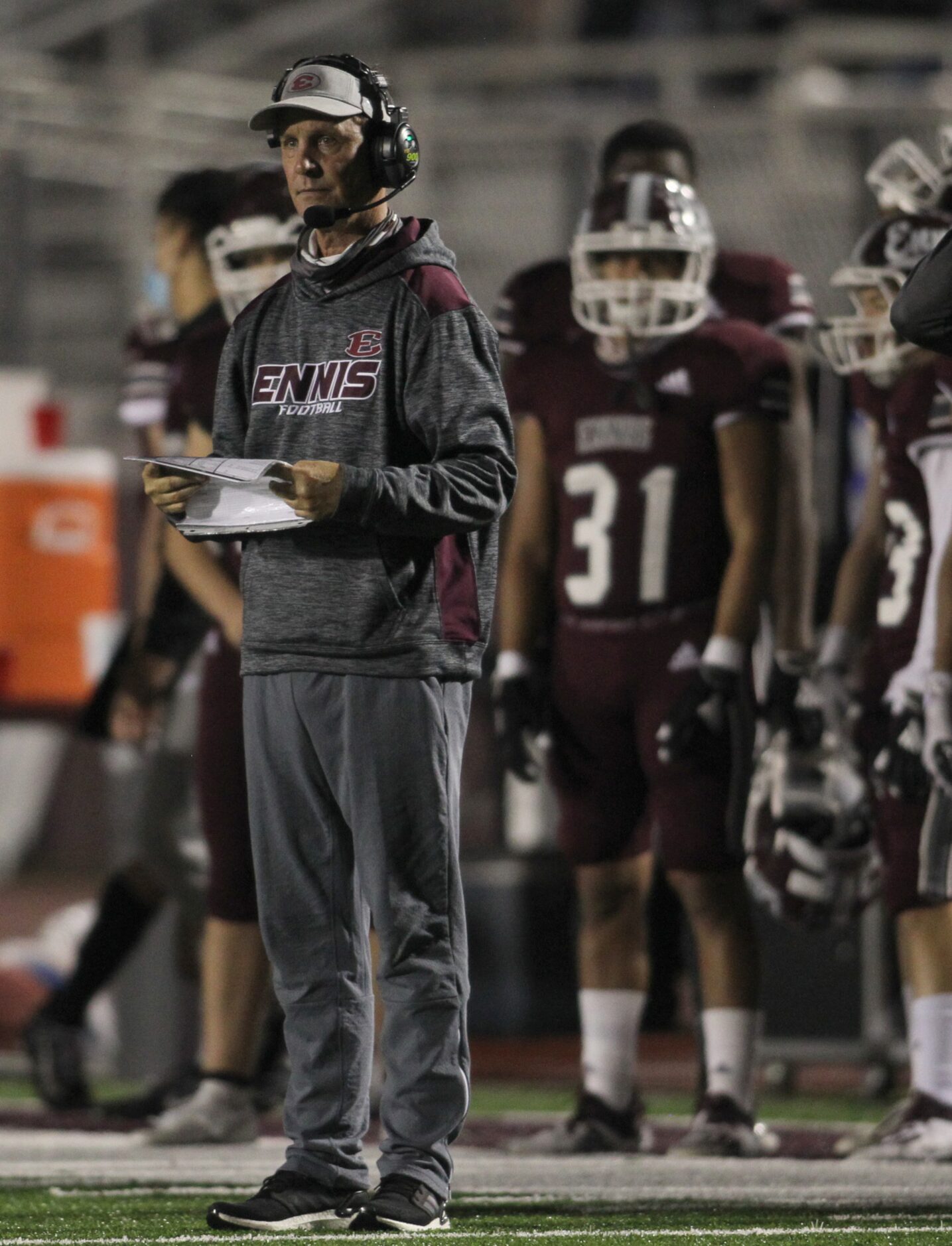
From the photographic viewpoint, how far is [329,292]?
3.32 metres

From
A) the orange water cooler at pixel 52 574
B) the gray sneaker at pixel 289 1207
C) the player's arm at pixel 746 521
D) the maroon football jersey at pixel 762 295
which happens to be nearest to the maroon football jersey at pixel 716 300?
the maroon football jersey at pixel 762 295

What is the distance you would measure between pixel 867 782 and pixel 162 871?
1720 millimetres

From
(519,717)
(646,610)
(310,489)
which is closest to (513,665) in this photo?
(519,717)

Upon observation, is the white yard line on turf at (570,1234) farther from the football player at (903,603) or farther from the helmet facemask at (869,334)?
the helmet facemask at (869,334)

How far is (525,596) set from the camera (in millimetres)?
4645

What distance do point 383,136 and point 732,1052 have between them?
6.26 feet

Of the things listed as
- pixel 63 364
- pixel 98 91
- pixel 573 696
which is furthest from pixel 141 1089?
pixel 98 91

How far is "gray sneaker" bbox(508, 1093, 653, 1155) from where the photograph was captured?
4.41m

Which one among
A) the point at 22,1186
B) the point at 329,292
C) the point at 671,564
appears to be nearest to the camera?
the point at 329,292

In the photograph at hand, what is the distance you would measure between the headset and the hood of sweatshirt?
0.08 meters

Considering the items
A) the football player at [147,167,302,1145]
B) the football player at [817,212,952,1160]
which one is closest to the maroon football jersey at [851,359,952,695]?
the football player at [817,212,952,1160]

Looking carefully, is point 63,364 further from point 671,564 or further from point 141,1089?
point 671,564

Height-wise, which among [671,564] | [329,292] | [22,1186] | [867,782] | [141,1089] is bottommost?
[141,1089]

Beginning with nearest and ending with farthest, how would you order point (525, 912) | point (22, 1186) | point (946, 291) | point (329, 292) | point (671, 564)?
point (329, 292), point (946, 291), point (22, 1186), point (671, 564), point (525, 912)
